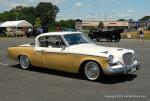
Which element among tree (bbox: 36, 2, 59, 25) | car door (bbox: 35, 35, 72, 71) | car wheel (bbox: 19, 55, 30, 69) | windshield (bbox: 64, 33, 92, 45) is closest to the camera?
car door (bbox: 35, 35, 72, 71)

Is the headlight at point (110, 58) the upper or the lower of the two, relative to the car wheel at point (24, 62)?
upper

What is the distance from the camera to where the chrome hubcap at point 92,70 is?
10.4 meters

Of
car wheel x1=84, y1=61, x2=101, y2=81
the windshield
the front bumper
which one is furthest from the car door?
the front bumper

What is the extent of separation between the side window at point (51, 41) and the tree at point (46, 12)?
142 metres

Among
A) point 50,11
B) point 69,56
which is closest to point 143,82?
point 69,56

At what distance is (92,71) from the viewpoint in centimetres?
1052

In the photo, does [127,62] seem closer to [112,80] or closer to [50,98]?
[112,80]

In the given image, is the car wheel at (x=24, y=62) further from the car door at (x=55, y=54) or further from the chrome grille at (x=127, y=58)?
the chrome grille at (x=127, y=58)

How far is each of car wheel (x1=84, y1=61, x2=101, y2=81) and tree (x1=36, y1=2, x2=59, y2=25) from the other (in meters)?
144

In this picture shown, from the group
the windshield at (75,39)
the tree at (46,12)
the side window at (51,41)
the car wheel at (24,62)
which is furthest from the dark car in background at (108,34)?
the tree at (46,12)

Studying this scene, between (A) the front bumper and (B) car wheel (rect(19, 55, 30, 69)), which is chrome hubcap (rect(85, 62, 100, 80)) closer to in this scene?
(A) the front bumper

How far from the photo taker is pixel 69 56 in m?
11.1

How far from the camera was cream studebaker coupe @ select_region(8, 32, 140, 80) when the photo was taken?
10188 mm

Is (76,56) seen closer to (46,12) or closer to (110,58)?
(110,58)
